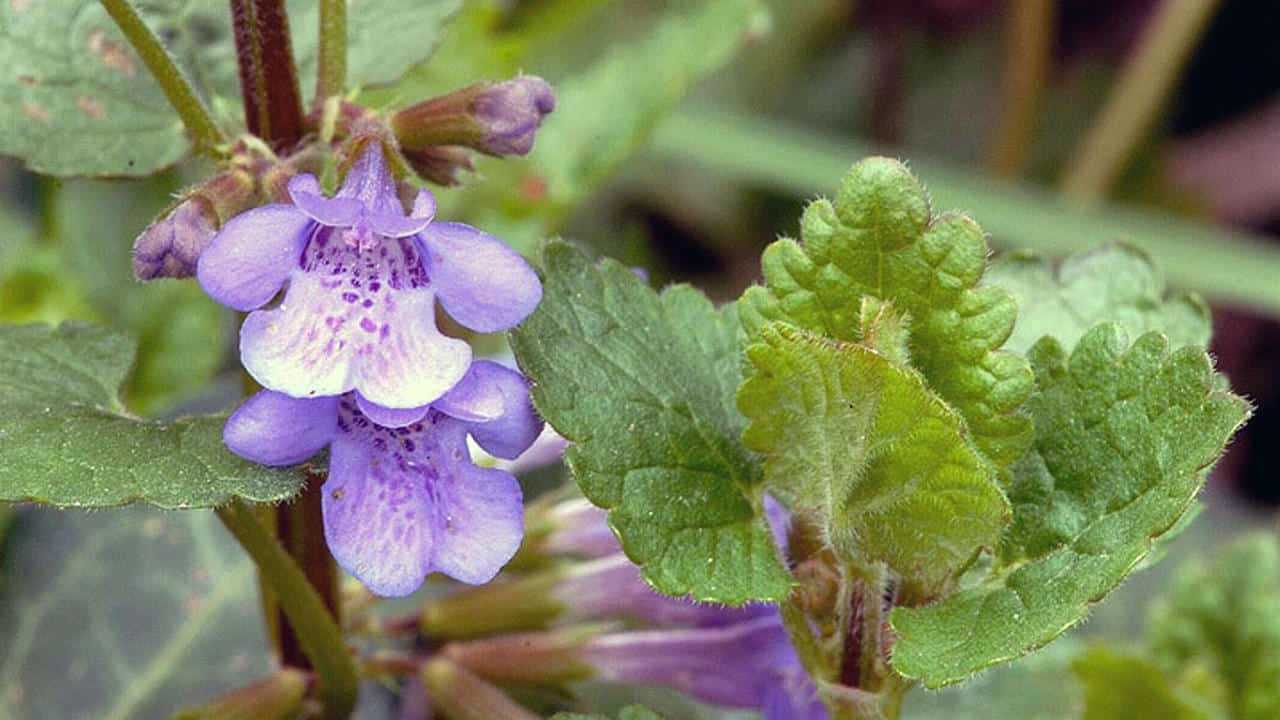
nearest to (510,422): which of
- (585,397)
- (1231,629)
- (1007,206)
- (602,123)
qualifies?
(585,397)

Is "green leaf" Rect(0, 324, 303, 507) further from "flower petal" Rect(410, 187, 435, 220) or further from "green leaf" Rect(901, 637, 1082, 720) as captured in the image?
"green leaf" Rect(901, 637, 1082, 720)

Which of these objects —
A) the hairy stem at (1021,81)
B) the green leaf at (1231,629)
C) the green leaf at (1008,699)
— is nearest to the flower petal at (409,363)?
the green leaf at (1008,699)

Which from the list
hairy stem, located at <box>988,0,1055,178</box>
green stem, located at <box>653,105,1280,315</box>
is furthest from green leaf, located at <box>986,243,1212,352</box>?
hairy stem, located at <box>988,0,1055,178</box>

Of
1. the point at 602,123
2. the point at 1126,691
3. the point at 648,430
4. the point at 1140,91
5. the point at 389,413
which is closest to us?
the point at 389,413

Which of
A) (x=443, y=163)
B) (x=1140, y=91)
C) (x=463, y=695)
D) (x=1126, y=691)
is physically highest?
(x=443, y=163)

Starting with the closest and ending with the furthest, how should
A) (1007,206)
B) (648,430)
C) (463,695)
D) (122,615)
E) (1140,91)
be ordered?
(648,430), (463,695), (122,615), (1007,206), (1140,91)

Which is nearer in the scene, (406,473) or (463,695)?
(406,473)

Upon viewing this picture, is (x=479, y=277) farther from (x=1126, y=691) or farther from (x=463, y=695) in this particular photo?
(x=1126, y=691)
